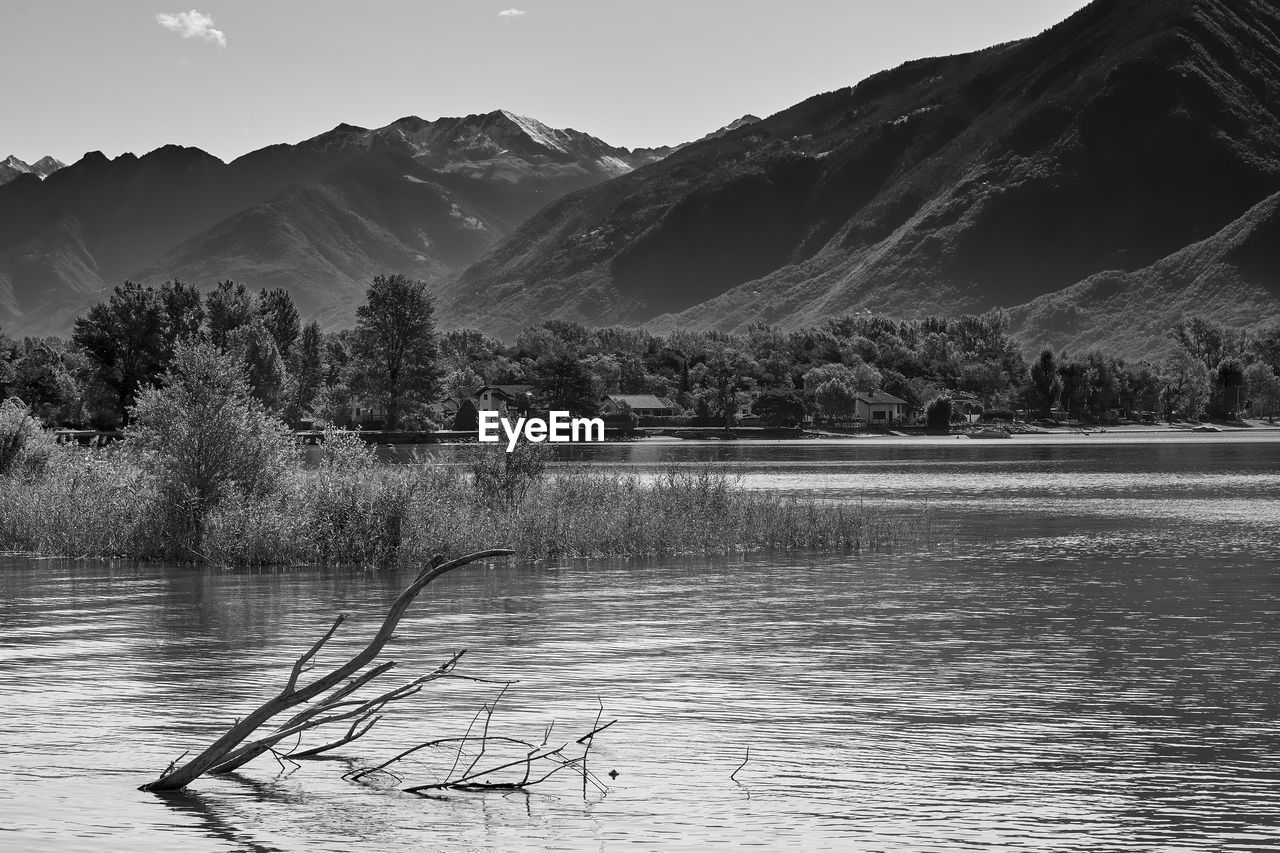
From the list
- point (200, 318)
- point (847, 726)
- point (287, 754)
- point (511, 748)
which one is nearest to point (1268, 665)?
point (847, 726)

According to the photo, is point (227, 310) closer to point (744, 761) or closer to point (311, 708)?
point (744, 761)

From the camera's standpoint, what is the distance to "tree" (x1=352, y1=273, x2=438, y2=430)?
187m

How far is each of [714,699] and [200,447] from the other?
3001 cm

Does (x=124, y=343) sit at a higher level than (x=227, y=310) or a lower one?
lower

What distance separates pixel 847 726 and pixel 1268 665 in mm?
11935

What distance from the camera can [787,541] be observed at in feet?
191

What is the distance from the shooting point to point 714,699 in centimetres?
2691

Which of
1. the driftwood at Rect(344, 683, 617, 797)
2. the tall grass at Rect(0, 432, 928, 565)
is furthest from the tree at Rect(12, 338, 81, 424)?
the driftwood at Rect(344, 683, 617, 797)

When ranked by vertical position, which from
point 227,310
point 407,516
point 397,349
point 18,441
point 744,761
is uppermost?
point 227,310

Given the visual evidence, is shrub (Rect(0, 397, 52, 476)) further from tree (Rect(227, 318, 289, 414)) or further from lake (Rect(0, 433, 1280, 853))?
tree (Rect(227, 318, 289, 414))

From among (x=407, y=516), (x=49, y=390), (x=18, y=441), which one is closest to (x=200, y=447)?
(x=407, y=516)

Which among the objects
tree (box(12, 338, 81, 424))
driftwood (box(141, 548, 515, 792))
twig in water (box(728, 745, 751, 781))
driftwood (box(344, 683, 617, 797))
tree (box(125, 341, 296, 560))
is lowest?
twig in water (box(728, 745, 751, 781))

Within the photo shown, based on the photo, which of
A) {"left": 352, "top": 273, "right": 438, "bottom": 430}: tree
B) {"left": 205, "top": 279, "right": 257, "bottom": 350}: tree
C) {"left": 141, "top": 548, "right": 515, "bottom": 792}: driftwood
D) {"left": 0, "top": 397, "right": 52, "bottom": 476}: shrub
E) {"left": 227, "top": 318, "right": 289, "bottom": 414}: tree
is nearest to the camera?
{"left": 141, "top": 548, "right": 515, "bottom": 792}: driftwood

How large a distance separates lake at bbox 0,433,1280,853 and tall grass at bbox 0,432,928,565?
4.90 feet
